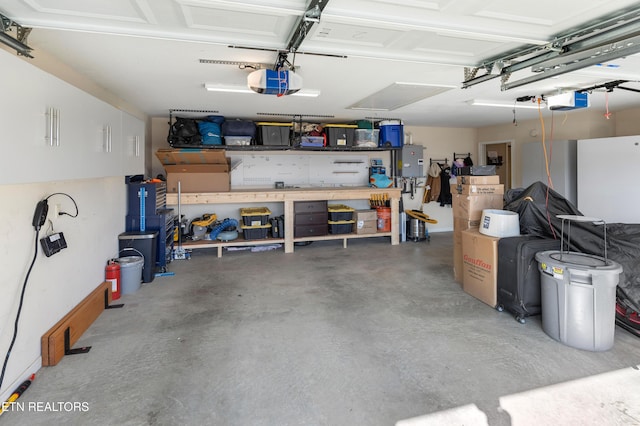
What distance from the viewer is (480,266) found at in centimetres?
345

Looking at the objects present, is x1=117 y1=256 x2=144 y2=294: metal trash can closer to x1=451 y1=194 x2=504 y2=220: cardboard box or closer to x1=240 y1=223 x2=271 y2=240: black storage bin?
x1=240 y1=223 x2=271 y2=240: black storage bin

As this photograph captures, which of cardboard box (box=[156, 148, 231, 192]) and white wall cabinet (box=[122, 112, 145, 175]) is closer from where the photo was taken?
white wall cabinet (box=[122, 112, 145, 175])

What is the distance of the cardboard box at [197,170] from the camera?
5316 millimetres

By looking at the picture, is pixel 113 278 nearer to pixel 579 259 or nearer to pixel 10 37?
pixel 10 37

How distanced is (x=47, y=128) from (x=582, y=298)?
3.79 meters

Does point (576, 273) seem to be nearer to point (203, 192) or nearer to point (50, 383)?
point (50, 383)

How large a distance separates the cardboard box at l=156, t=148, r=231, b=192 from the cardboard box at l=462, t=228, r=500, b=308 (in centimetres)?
384

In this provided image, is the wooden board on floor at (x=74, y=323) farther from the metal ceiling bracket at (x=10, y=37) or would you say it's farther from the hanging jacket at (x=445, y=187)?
the hanging jacket at (x=445, y=187)

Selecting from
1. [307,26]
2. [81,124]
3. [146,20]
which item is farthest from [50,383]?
[307,26]

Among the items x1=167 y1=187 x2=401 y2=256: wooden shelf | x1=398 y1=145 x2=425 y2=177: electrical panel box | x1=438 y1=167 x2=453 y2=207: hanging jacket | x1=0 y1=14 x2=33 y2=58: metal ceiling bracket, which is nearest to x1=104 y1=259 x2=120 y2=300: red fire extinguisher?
x1=167 y1=187 x2=401 y2=256: wooden shelf

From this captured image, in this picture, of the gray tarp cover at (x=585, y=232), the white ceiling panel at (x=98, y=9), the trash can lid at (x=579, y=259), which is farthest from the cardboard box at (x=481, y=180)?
the white ceiling panel at (x=98, y=9)

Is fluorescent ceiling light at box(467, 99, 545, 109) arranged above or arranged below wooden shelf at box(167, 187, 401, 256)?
above

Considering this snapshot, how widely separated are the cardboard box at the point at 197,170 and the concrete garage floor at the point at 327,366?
223 cm

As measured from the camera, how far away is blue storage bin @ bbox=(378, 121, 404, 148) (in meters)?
6.23
